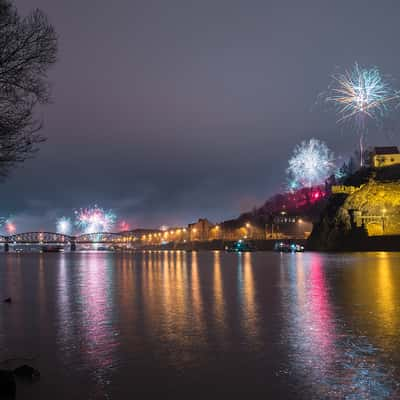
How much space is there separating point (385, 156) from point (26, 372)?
407ft

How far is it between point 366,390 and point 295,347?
307cm

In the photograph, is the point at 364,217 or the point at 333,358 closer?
the point at 333,358

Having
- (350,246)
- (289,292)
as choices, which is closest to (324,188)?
(350,246)

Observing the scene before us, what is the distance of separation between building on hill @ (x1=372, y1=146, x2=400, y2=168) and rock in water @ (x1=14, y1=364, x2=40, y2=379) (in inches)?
4661

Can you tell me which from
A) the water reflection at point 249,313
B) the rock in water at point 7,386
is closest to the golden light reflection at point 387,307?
the water reflection at point 249,313

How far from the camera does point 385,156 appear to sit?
122 m

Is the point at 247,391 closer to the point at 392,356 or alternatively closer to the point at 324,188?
the point at 392,356

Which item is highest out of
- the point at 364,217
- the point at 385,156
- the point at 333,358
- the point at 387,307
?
the point at 385,156

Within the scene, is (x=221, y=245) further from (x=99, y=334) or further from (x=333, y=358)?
(x=333, y=358)

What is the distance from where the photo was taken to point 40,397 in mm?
7582

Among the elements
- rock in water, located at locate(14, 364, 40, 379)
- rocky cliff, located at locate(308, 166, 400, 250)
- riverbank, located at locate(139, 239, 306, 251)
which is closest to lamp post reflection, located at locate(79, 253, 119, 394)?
rock in water, located at locate(14, 364, 40, 379)

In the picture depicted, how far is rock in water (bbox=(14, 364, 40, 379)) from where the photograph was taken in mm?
8625

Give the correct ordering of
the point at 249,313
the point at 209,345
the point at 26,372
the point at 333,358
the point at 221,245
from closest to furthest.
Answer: the point at 26,372 < the point at 333,358 < the point at 209,345 < the point at 249,313 < the point at 221,245

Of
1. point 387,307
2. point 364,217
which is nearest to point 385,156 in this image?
point 364,217
